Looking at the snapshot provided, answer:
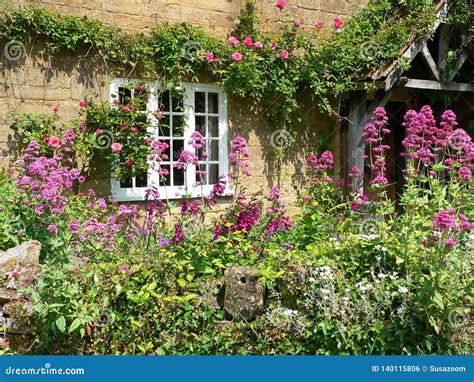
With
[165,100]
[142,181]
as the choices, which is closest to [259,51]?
[165,100]

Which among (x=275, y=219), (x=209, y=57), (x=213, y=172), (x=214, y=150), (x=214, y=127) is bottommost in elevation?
(x=275, y=219)

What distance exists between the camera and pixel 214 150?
7.55 meters

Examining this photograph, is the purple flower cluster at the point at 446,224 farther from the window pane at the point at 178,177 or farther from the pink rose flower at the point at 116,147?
the window pane at the point at 178,177

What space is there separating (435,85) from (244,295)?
567 cm

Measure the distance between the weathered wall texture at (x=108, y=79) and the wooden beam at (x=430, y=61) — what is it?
1.39m

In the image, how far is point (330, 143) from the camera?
8.34 meters

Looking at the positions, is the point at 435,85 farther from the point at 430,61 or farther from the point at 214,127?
the point at 214,127

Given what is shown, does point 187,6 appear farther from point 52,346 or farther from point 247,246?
point 52,346

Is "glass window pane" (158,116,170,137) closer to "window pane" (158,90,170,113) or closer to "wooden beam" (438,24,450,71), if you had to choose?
"window pane" (158,90,170,113)

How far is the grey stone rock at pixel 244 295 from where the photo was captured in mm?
3779

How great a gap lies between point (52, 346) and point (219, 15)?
5196mm

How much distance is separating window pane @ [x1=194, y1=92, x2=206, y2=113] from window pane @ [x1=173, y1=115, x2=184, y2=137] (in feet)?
0.92

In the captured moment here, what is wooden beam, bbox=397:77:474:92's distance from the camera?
25.4ft

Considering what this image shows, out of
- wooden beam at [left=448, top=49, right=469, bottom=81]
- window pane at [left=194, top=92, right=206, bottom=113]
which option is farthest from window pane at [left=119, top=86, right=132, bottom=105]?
wooden beam at [left=448, top=49, right=469, bottom=81]
